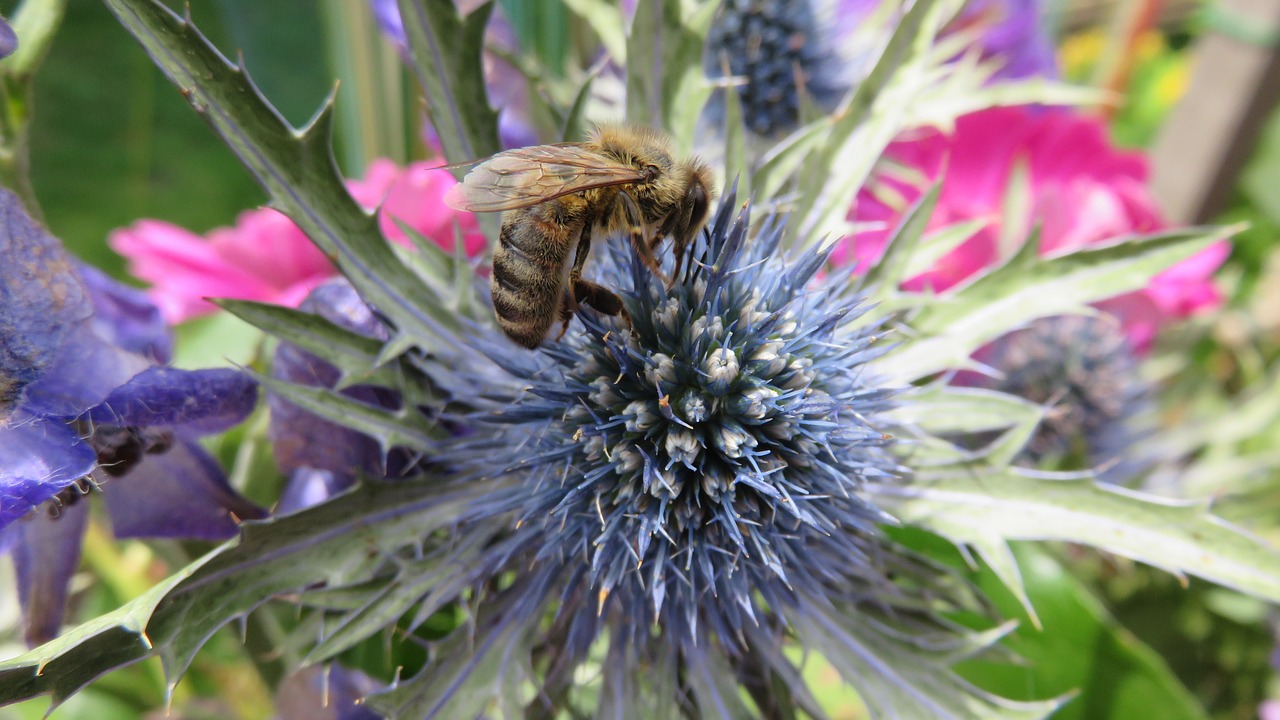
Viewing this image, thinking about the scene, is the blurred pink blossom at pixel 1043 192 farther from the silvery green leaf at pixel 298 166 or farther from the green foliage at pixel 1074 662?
the silvery green leaf at pixel 298 166

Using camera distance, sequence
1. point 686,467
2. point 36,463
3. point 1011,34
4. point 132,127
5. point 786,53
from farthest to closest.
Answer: point 132,127
point 1011,34
point 786,53
point 686,467
point 36,463

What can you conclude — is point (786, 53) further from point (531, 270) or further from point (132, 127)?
point (132, 127)

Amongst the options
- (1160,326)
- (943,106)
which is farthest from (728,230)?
(1160,326)

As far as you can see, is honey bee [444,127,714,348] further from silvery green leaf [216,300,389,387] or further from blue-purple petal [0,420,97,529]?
blue-purple petal [0,420,97,529]

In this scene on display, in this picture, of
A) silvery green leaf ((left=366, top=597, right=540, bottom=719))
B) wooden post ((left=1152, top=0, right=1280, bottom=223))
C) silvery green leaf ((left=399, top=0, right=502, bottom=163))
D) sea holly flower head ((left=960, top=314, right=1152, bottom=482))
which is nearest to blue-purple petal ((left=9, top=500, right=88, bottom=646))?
silvery green leaf ((left=366, top=597, right=540, bottom=719))

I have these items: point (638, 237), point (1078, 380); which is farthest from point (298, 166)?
point (1078, 380)

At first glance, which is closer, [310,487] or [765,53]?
[310,487]
